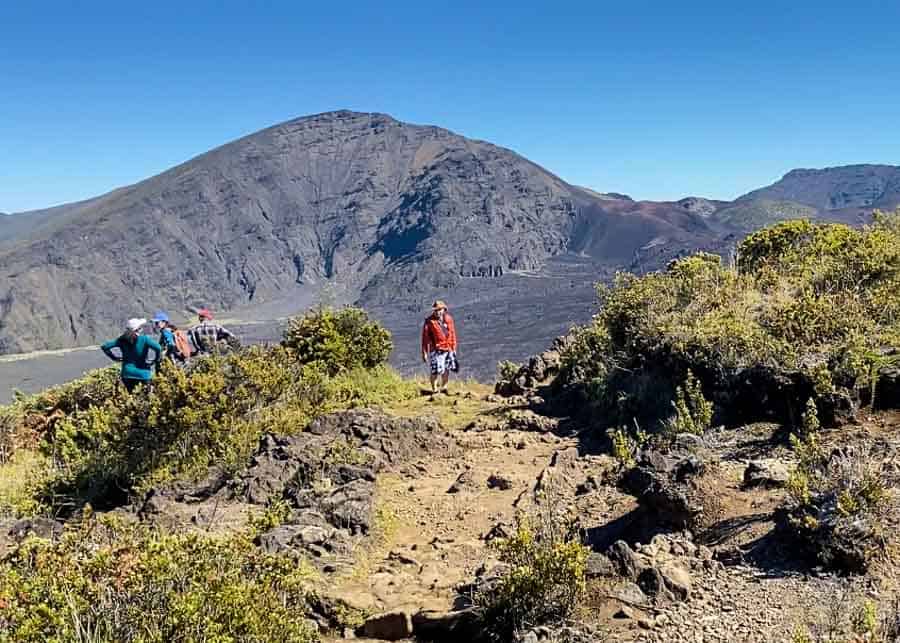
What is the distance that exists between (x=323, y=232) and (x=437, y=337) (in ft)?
227

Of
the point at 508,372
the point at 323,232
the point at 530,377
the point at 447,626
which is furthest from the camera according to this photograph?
the point at 323,232

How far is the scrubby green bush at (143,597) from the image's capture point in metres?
2.65

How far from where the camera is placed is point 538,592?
3.36 metres

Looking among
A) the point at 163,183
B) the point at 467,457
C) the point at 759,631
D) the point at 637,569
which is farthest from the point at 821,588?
the point at 163,183

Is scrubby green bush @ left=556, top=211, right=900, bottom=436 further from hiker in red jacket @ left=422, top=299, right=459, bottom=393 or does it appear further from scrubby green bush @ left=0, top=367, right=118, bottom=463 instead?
scrubby green bush @ left=0, top=367, right=118, bottom=463

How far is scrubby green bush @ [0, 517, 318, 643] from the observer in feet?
8.69

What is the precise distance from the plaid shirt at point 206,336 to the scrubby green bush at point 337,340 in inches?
31.8

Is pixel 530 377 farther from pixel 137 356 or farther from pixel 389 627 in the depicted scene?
pixel 389 627

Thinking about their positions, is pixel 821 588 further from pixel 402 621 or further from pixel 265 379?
pixel 265 379

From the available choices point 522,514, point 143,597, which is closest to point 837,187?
point 522,514

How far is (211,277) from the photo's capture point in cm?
6856

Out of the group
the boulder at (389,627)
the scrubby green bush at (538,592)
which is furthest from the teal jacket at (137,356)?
the scrubby green bush at (538,592)

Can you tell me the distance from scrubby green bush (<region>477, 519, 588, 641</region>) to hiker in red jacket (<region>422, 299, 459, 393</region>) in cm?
611

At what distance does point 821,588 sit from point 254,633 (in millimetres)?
2420
